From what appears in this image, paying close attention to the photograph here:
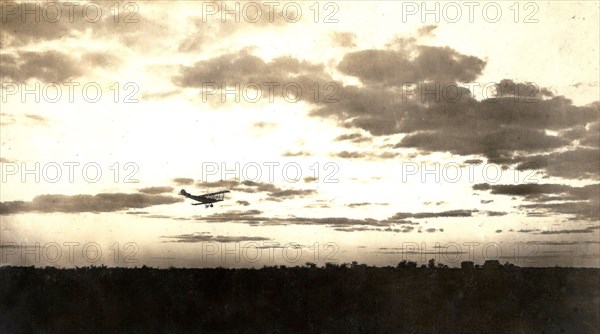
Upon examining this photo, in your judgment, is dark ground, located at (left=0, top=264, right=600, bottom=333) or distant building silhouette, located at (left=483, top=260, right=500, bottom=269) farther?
distant building silhouette, located at (left=483, top=260, right=500, bottom=269)

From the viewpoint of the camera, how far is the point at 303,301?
24141 mm

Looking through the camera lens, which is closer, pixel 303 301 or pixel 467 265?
pixel 303 301

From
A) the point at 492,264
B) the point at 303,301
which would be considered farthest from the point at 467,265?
the point at 303,301

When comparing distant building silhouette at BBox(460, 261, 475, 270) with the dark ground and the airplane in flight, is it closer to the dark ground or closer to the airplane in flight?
the dark ground

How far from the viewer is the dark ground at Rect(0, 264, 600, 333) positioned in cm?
2298

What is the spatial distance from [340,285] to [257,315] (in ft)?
10.5

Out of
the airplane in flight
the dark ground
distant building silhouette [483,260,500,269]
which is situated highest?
the airplane in flight

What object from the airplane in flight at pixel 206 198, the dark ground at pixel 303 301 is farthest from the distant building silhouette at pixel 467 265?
the airplane in flight at pixel 206 198

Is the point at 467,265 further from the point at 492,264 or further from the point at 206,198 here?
the point at 206,198

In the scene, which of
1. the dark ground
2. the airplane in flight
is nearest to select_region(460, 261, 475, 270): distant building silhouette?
the dark ground

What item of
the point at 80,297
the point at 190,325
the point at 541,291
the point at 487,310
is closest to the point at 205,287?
the point at 190,325

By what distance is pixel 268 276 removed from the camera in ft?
83.9

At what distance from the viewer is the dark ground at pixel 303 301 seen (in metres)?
23.0

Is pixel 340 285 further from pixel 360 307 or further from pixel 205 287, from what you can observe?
pixel 205 287
